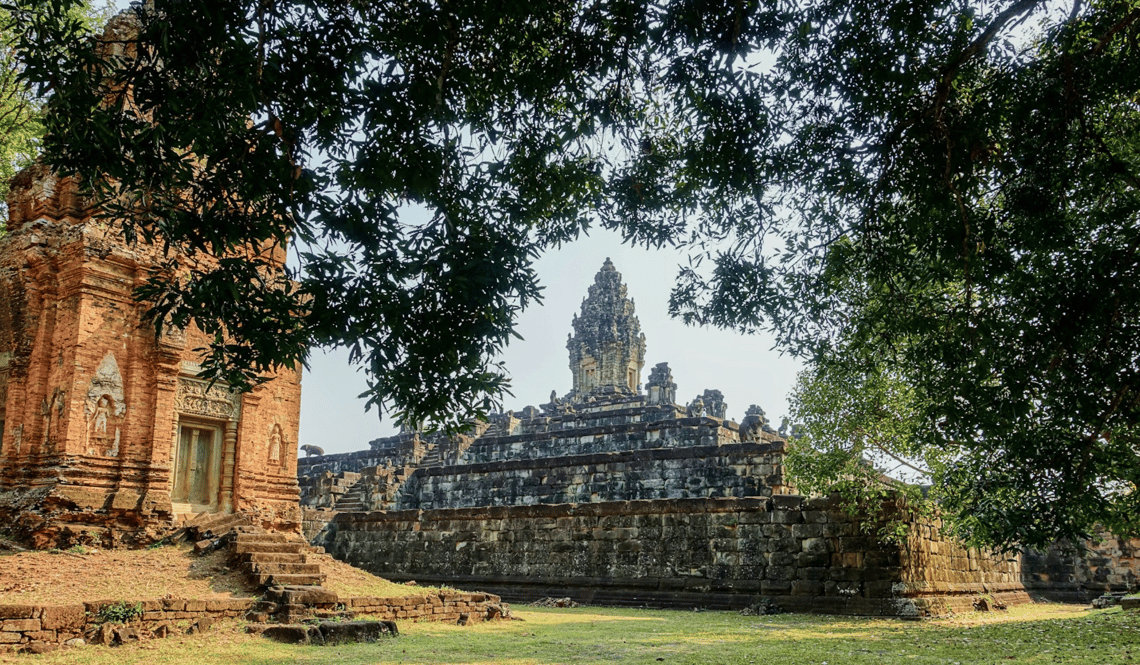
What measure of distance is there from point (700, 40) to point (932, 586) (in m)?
11.1

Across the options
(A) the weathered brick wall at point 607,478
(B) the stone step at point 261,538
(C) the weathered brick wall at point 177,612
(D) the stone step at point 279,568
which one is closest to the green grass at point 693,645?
(C) the weathered brick wall at point 177,612

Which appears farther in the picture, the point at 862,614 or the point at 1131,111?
the point at 862,614

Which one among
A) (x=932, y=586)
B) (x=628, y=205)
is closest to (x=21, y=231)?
(x=628, y=205)

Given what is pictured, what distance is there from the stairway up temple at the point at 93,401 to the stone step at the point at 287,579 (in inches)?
80.8

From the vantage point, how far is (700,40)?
7035 mm

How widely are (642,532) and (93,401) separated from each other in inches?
392

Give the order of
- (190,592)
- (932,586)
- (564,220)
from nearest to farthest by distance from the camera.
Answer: (564,220) < (190,592) < (932,586)

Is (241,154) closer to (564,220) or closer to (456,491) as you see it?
(564,220)

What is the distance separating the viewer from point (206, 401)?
13.6m

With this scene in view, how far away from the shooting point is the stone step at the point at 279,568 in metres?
10.8

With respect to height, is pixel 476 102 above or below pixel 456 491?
above

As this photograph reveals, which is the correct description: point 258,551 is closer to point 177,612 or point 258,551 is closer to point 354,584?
point 354,584

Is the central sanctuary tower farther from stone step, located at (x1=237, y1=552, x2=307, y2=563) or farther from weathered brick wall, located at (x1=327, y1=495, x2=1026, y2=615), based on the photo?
stone step, located at (x1=237, y1=552, x2=307, y2=563)

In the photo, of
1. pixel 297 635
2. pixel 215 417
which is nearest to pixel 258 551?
pixel 297 635
